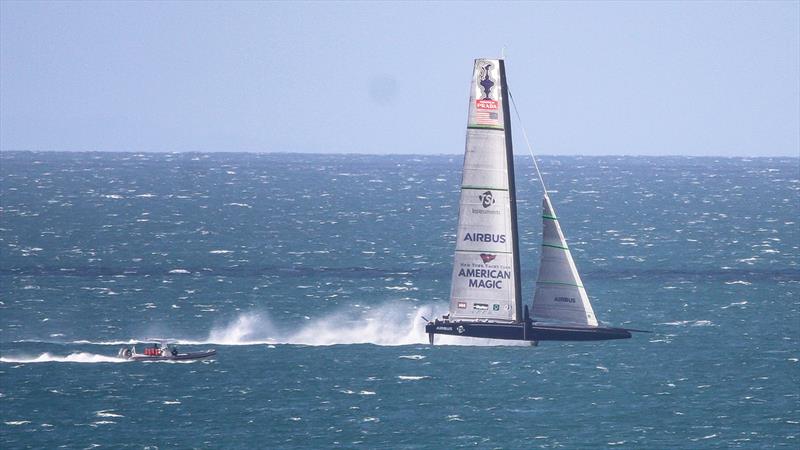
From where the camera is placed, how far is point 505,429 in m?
53.4

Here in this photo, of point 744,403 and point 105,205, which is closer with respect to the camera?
point 744,403

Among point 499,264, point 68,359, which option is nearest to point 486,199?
point 499,264

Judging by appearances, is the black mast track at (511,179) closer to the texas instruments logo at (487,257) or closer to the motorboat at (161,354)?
the texas instruments logo at (487,257)

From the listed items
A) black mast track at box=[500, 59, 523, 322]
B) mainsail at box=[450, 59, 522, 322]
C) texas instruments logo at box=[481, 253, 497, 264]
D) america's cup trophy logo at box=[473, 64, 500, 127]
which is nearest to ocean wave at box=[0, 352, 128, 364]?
mainsail at box=[450, 59, 522, 322]

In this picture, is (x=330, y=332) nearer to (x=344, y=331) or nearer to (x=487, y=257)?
(x=344, y=331)

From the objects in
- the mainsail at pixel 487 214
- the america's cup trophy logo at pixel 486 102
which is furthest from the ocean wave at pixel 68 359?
the america's cup trophy logo at pixel 486 102

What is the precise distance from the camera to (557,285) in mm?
61062

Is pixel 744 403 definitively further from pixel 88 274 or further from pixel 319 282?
pixel 88 274

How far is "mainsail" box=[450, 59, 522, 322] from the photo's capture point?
58.0 m

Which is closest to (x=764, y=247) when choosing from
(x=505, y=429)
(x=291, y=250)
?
(x=291, y=250)

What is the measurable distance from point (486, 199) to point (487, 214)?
2.00 ft

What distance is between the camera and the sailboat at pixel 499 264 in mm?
58500

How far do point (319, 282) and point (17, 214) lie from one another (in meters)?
66.4

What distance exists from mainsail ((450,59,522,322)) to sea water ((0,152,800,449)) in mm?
3251
